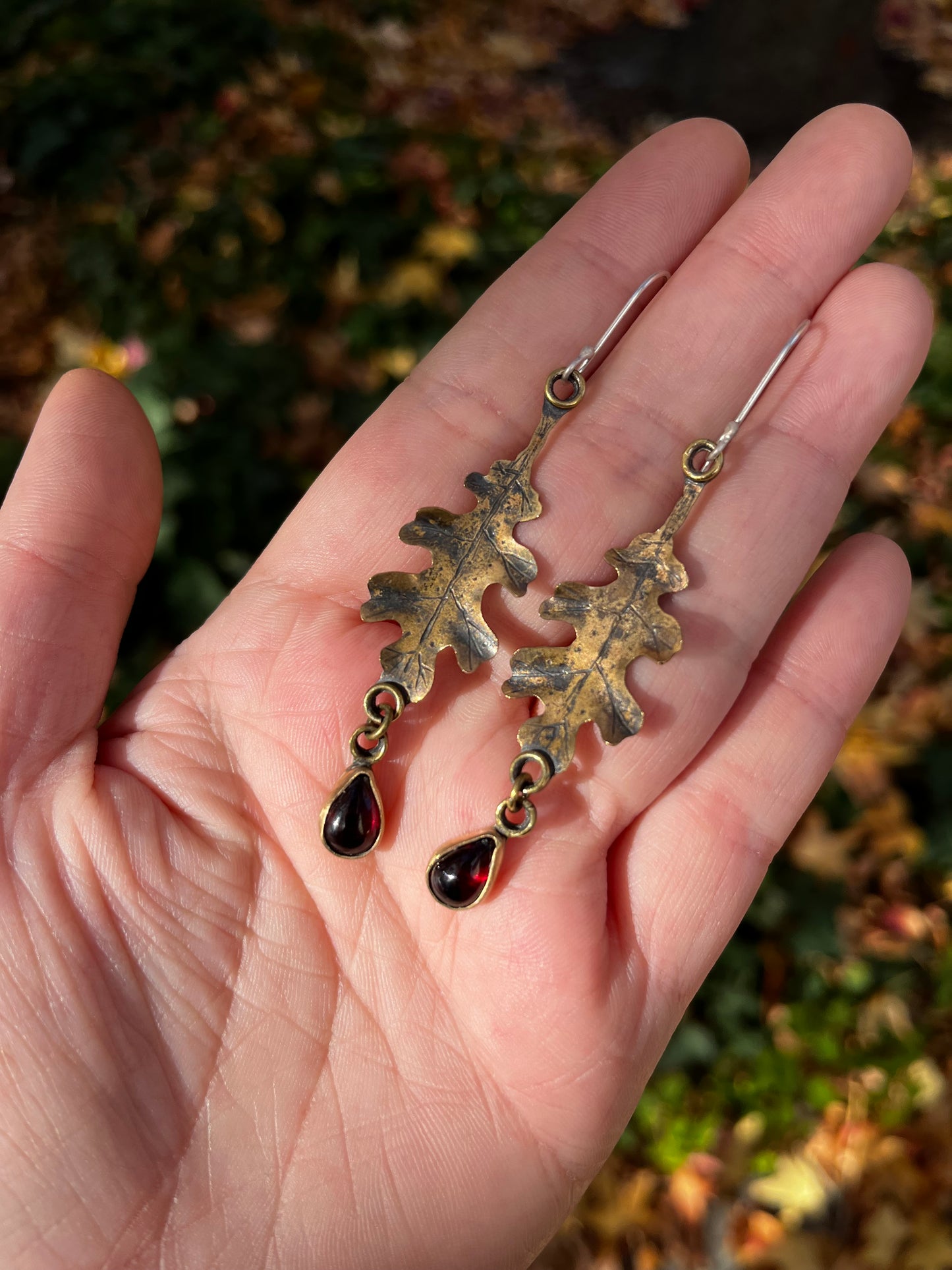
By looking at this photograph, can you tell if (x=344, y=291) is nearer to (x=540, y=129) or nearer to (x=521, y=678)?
(x=540, y=129)

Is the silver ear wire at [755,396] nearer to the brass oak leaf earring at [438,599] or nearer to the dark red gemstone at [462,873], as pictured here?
the brass oak leaf earring at [438,599]

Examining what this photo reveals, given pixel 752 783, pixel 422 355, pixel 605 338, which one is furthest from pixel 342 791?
pixel 422 355

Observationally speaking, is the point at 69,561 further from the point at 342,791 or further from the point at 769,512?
the point at 769,512

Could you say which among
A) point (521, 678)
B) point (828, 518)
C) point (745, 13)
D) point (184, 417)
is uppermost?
point (745, 13)

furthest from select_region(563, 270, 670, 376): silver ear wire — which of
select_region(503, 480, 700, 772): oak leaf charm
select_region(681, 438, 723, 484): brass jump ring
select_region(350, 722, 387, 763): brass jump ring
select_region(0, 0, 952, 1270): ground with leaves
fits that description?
select_region(0, 0, 952, 1270): ground with leaves

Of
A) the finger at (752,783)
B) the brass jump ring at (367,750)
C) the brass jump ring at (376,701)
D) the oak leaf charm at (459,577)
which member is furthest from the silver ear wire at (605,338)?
the brass jump ring at (367,750)

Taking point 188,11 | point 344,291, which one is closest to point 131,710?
point 344,291
